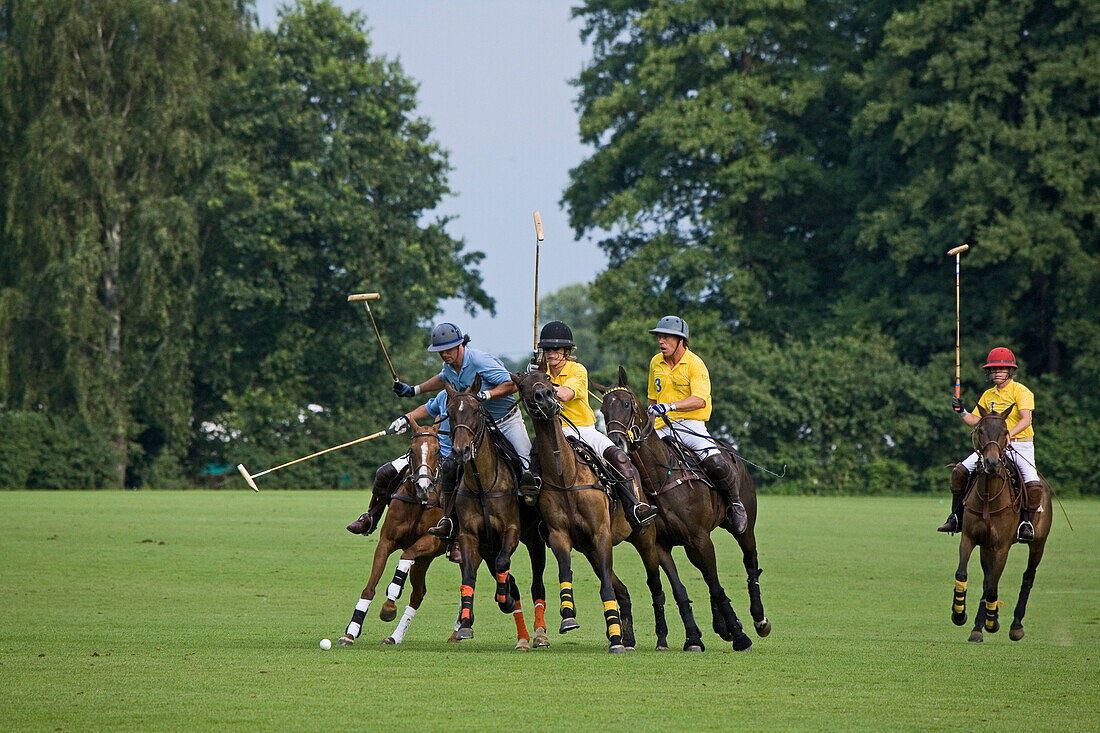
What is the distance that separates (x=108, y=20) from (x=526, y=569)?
29.2m

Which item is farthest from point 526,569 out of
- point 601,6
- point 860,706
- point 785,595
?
point 601,6

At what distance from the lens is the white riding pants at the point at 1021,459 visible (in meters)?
14.2

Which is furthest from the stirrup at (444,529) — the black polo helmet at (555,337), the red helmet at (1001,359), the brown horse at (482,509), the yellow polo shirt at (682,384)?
the red helmet at (1001,359)

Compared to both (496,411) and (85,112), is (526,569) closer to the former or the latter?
(496,411)

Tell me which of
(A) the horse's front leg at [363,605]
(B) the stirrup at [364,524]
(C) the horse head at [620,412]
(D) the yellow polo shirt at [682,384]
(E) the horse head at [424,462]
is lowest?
(A) the horse's front leg at [363,605]

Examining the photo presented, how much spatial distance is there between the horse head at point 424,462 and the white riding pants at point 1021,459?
5.36 metres

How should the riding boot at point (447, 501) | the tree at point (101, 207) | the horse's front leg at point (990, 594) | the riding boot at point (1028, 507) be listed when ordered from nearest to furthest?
the riding boot at point (447, 501) < the horse's front leg at point (990, 594) < the riding boot at point (1028, 507) < the tree at point (101, 207)

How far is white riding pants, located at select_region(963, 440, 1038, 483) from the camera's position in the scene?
14.2m

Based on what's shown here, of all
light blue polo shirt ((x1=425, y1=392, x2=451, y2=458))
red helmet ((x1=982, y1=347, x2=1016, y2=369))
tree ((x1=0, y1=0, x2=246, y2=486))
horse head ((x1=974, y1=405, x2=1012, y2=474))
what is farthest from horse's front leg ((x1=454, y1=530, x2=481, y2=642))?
tree ((x1=0, y1=0, x2=246, y2=486))

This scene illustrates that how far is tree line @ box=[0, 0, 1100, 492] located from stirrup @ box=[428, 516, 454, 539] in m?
30.6

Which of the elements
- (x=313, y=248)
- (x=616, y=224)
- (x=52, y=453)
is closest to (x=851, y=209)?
(x=616, y=224)

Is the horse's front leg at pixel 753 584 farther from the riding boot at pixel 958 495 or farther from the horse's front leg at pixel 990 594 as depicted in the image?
the riding boot at pixel 958 495

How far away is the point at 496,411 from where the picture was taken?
1190 centimetres

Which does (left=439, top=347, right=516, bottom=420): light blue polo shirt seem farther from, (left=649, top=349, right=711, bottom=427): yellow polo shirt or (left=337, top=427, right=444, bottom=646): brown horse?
(left=649, top=349, right=711, bottom=427): yellow polo shirt
